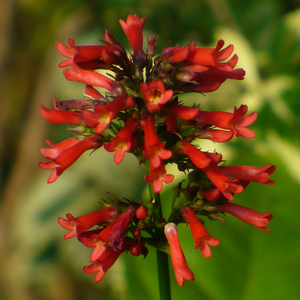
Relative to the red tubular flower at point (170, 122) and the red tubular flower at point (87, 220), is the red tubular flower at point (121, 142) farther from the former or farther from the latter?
the red tubular flower at point (87, 220)

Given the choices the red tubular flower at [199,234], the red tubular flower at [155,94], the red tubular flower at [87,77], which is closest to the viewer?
the red tubular flower at [155,94]

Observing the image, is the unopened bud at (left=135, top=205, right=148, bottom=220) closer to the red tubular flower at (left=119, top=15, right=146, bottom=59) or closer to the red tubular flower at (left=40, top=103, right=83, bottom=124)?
the red tubular flower at (left=40, top=103, right=83, bottom=124)

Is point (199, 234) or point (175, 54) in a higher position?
point (175, 54)

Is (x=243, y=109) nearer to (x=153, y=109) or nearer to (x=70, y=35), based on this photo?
(x=153, y=109)

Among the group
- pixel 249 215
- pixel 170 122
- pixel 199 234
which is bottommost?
pixel 249 215

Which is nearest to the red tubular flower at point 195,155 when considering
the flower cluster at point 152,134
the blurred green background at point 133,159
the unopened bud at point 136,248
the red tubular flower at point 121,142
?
the flower cluster at point 152,134

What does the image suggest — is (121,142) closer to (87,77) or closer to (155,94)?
(155,94)

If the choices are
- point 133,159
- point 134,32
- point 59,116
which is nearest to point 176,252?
point 59,116
